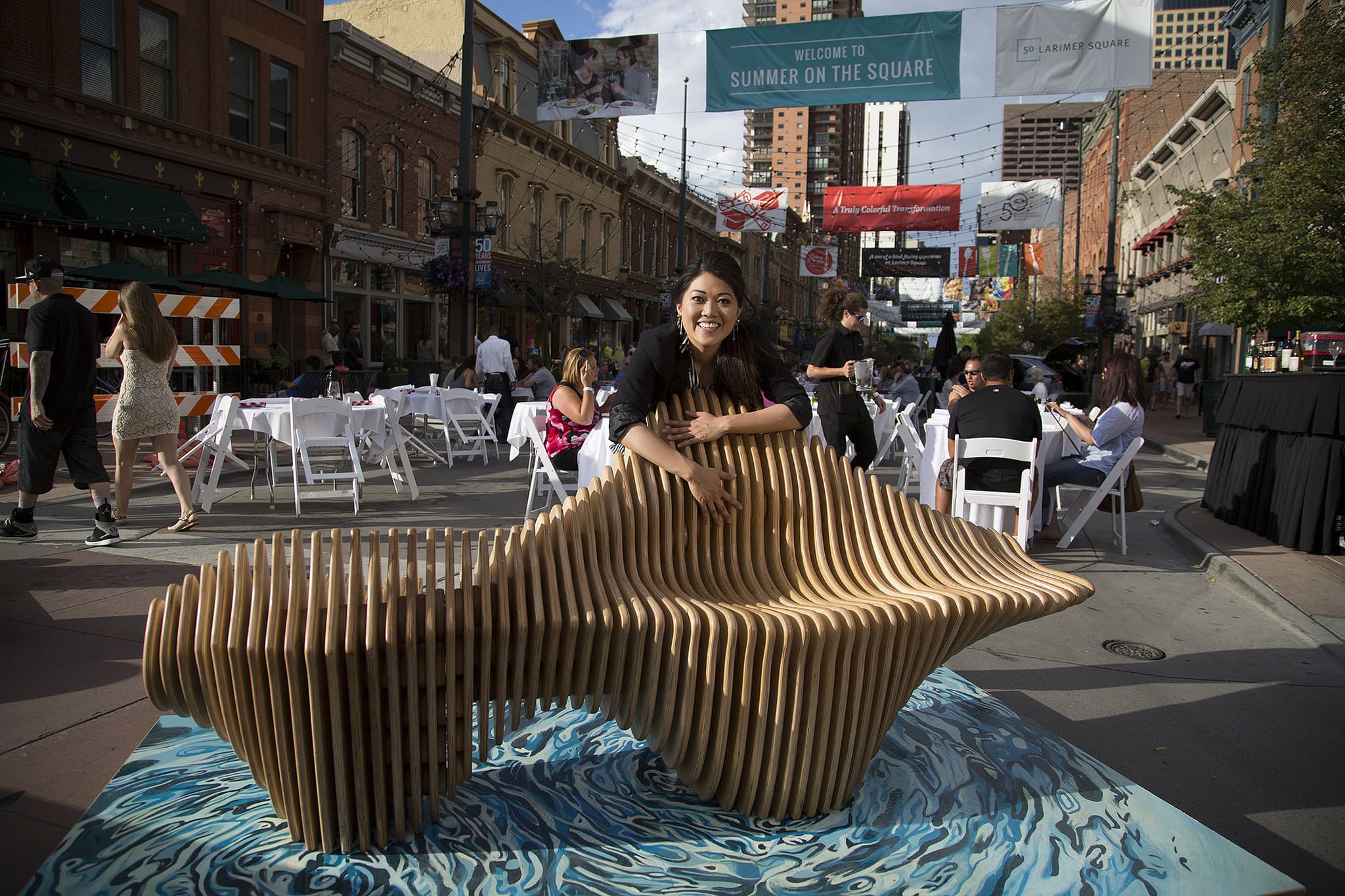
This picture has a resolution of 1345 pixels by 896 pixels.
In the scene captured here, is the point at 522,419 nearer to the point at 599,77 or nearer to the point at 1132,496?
the point at 1132,496

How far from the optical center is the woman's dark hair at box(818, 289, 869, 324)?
7242mm

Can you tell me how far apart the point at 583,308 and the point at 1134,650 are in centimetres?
3072

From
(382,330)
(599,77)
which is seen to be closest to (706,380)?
(599,77)

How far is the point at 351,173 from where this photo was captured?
22.6 metres

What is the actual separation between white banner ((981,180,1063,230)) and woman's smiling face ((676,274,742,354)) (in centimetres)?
2261

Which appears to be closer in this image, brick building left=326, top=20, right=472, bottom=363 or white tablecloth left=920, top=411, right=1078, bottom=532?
white tablecloth left=920, top=411, right=1078, bottom=532

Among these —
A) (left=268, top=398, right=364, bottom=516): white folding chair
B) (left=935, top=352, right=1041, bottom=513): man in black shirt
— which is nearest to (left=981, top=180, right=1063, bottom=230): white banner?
(left=935, top=352, right=1041, bottom=513): man in black shirt

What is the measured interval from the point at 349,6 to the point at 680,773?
32.7m

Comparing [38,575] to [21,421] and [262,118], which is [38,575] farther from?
[262,118]

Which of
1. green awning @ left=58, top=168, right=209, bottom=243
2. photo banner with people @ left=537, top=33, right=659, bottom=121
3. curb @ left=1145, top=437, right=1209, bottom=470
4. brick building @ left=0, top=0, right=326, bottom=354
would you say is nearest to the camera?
curb @ left=1145, top=437, right=1209, bottom=470

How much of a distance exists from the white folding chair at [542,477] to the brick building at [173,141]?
5382 millimetres

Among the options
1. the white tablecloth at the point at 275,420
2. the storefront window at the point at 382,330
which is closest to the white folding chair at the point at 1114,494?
the white tablecloth at the point at 275,420

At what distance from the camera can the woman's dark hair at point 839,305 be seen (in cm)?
724

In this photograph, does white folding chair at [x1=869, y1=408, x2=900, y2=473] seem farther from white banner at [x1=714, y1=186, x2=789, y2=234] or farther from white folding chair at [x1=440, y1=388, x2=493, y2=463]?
white banner at [x1=714, y1=186, x2=789, y2=234]
